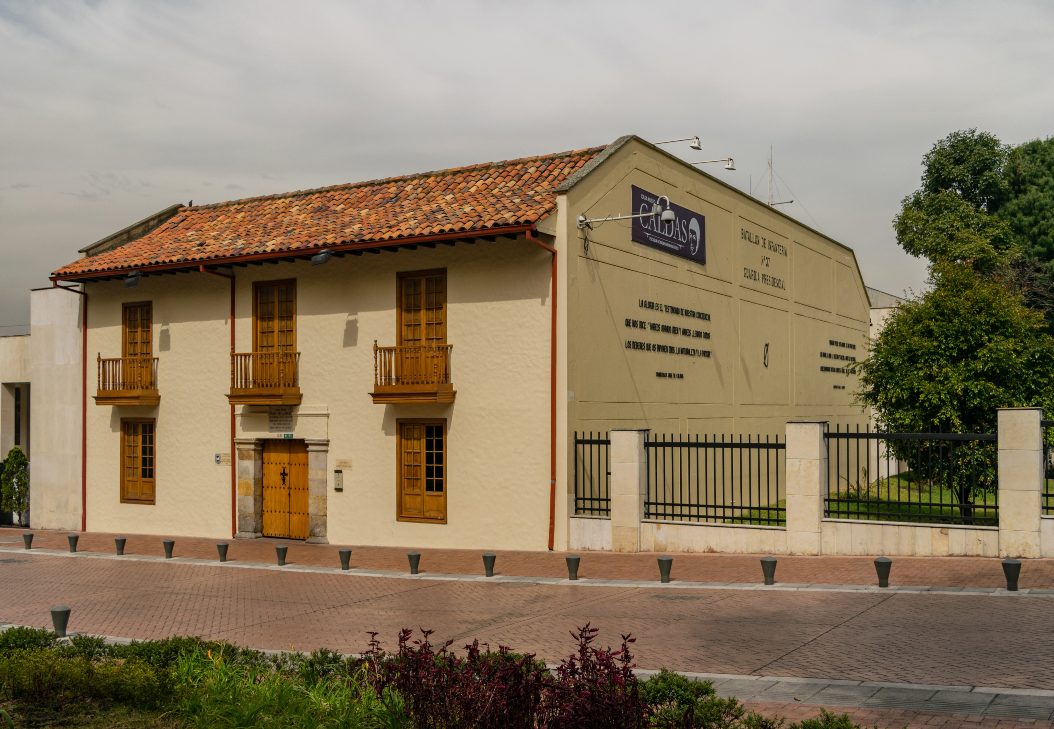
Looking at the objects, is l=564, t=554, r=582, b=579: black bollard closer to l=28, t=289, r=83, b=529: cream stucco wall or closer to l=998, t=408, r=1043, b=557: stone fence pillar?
l=998, t=408, r=1043, b=557: stone fence pillar

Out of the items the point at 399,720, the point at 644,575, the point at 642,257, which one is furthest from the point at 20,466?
the point at 399,720

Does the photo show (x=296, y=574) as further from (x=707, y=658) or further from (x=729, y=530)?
→ (x=707, y=658)

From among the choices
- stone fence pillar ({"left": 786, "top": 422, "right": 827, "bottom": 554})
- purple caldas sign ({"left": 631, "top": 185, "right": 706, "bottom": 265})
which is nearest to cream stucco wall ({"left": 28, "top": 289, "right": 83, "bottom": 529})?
purple caldas sign ({"left": 631, "top": 185, "right": 706, "bottom": 265})

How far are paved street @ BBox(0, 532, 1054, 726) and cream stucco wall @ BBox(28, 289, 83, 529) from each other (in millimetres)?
7992

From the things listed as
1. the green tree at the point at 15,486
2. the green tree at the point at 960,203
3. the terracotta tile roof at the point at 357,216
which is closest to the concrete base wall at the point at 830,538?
the terracotta tile roof at the point at 357,216

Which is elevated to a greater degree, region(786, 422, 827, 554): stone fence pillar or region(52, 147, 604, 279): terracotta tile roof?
region(52, 147, 604, 279): terracotta tile roof

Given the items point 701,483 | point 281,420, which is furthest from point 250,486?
point 701,483

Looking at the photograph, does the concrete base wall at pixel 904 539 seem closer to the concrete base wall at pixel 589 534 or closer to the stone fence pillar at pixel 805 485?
the stone fence pillar at pixel 805 485

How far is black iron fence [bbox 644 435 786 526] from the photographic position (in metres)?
20.1

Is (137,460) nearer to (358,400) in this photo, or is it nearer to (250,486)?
(250,486)

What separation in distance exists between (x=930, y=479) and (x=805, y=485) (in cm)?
212

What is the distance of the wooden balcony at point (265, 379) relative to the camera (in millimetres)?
23797

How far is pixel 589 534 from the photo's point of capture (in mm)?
20422

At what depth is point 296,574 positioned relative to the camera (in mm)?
18656
